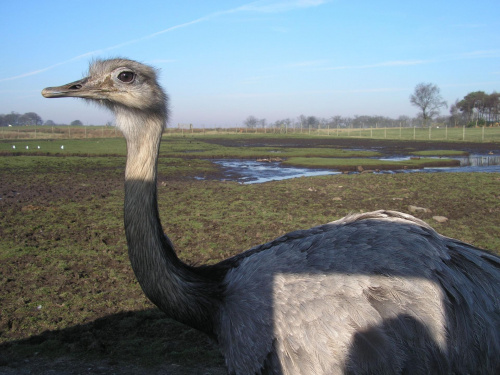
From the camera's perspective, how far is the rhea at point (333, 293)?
8.37 ft

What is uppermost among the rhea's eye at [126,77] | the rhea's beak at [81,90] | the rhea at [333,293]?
the rhea's eye at [126,77]

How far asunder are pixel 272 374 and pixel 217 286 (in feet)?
2.50

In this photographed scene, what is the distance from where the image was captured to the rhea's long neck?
3.07 meters

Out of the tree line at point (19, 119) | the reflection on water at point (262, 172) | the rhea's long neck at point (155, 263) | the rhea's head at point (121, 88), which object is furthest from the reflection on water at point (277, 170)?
the tree line at point (19, 119)

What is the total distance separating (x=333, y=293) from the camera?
268 centimetres

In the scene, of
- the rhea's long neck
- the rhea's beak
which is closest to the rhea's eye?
the rhea's beak

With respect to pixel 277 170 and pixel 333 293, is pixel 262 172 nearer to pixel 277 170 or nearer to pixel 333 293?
pixel 277 170

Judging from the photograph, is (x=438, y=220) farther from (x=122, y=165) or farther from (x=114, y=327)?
(x=122, y=165)

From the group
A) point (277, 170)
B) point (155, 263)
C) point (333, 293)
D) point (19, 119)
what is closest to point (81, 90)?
point (155, 263)

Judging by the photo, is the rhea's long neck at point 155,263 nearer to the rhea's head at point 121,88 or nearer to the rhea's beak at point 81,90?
the rhea's head at point 121,88

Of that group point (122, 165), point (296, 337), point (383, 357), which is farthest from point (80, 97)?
point (122, 165)

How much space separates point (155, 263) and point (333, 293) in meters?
1.14

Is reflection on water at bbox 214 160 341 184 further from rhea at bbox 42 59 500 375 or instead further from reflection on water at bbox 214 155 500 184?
rhea at bbox 42 59 500 375

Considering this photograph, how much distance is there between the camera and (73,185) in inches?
594
